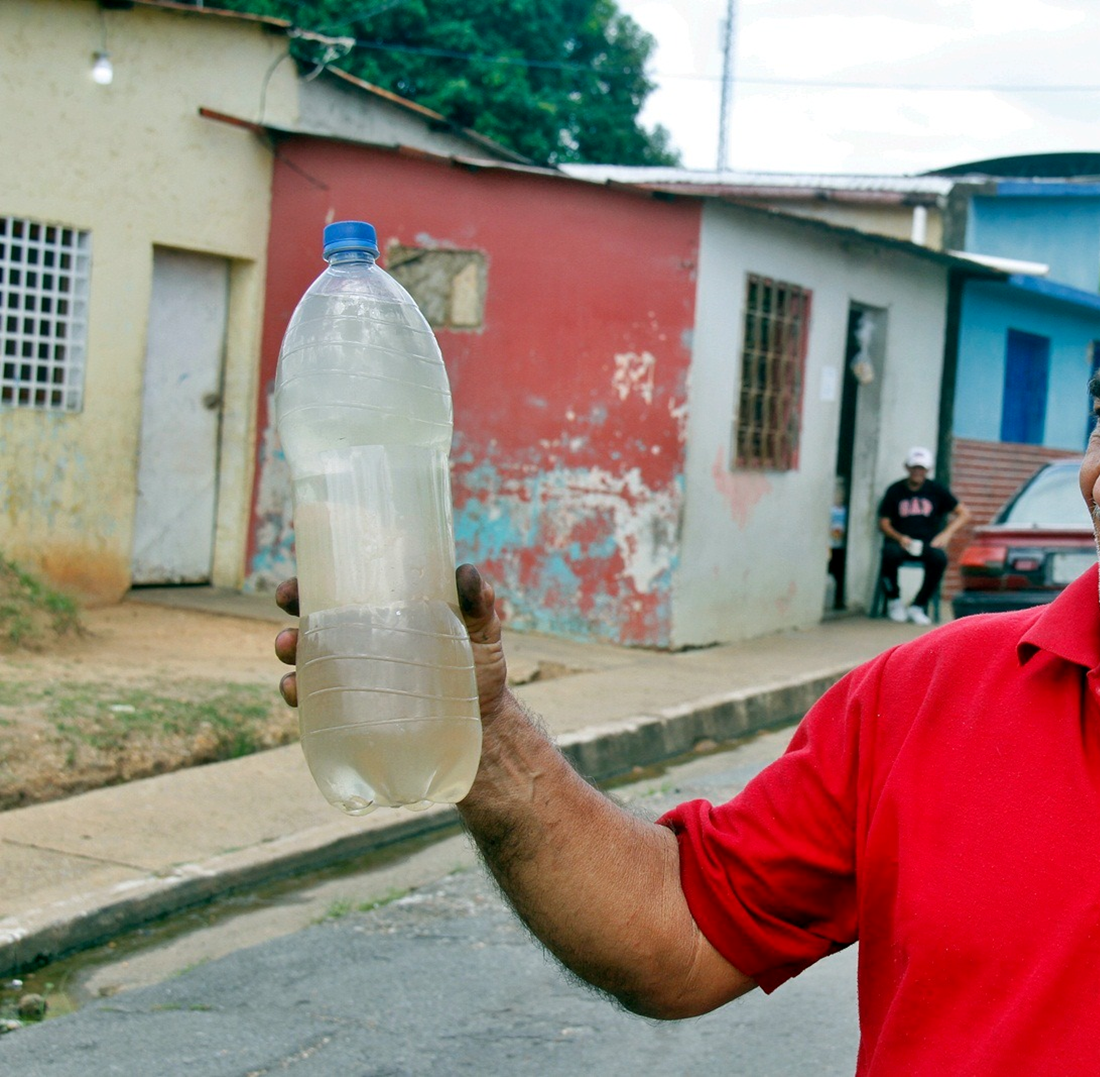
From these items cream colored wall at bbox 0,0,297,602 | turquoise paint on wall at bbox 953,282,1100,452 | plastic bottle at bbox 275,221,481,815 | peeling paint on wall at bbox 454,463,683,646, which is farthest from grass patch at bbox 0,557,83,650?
turquoise paint on wall at bbox 953,282,1100,452

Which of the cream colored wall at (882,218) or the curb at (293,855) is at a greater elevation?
the cream colored wall at (882,218)

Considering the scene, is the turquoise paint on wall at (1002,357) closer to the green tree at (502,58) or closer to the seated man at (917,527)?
the seated man at (917,527)

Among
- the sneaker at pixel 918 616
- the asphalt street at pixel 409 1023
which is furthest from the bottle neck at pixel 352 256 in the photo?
the sneaker at pixel 918 616

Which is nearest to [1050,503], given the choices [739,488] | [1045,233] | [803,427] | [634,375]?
[803,427]

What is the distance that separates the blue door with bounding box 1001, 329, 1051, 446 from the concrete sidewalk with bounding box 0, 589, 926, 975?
24.6 feet

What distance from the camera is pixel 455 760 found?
1.90 meters

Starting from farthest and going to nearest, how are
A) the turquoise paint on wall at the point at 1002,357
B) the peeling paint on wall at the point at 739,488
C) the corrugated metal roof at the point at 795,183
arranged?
1. the corrugated metal roof at the point at 795,183
2. the turquoise paint on wall at the point at 1002,357
3. the peeling paint on wall at the point at 739,488

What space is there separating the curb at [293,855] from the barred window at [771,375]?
2935mm

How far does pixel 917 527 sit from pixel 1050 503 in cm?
248

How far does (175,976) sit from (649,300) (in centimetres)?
679

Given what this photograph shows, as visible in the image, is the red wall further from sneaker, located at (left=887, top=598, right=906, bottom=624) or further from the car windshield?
sneaker, located at (left=887, top=598, right=906, bottom=624)

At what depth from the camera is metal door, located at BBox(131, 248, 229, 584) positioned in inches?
425

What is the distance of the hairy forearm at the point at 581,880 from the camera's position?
72.6 inches

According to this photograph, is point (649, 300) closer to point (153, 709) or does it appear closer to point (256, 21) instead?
point (256, 21)
